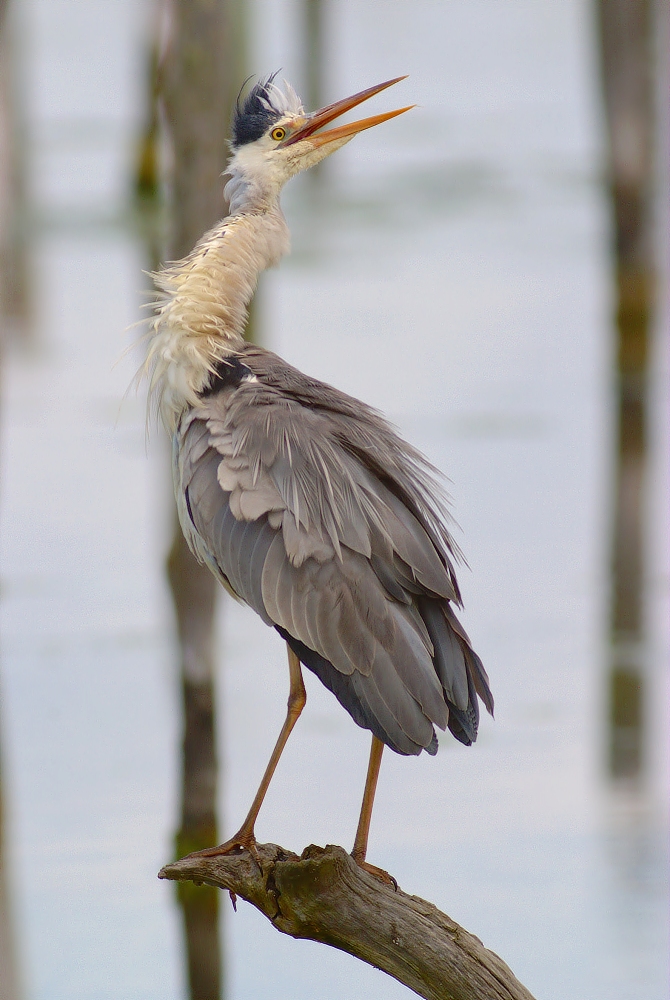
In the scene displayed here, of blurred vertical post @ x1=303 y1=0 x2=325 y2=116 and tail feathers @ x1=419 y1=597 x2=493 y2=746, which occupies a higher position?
blurred vertical post @ x1=303 y1=0 x2=325 y2=116

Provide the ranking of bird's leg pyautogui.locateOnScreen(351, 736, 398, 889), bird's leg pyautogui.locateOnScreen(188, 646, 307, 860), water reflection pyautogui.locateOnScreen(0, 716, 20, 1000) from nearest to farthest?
bird's leg pyautogui.locateOnScreen(351, 736, 398, 889)
bird's leg pyautogui.locateOnScreen(188, 646, 307, 860)
water reflection pyautogui.locateOnScreen(0, 716, 20, 1000)

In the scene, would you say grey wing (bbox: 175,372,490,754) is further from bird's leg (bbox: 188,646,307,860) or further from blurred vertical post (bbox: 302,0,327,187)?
blurred vertical post (bbox: 302,0,327,187)

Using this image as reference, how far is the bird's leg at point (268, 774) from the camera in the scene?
3873 mm

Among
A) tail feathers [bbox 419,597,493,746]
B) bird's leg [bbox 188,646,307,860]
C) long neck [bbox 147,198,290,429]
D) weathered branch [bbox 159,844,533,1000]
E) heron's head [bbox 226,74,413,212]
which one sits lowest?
weathered branch [bbox 159,844,533,1000]

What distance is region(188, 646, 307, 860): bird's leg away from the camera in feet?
12.7

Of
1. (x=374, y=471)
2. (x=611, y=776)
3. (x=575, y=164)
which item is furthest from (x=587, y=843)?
(x=575, y=164)

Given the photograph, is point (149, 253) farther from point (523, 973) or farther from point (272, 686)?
point (523, 973)

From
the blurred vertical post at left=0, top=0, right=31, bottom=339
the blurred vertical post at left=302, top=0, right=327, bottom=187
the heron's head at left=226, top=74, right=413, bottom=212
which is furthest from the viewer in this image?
the blurred vertical post at left=302, top=0, right=327, bottom=187

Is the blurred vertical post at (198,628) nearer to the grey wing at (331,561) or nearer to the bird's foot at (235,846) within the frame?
the grey wing at (331,561)

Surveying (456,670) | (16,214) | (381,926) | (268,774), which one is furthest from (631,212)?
(381,926)

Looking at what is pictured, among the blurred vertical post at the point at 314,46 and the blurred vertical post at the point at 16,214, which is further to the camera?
the blurred vertical post at the point at 314,46

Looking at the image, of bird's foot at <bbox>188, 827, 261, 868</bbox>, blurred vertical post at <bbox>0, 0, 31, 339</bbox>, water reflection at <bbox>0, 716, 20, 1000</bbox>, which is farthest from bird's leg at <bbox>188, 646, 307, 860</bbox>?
blurred vertical post at <bbox>0, 0, 31, 339</bbox>

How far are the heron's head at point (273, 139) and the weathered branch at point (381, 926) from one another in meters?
1.99

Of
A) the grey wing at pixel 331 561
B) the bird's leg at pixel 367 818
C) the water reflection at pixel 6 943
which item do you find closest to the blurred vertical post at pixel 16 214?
the water reflection at pixel 6 943
